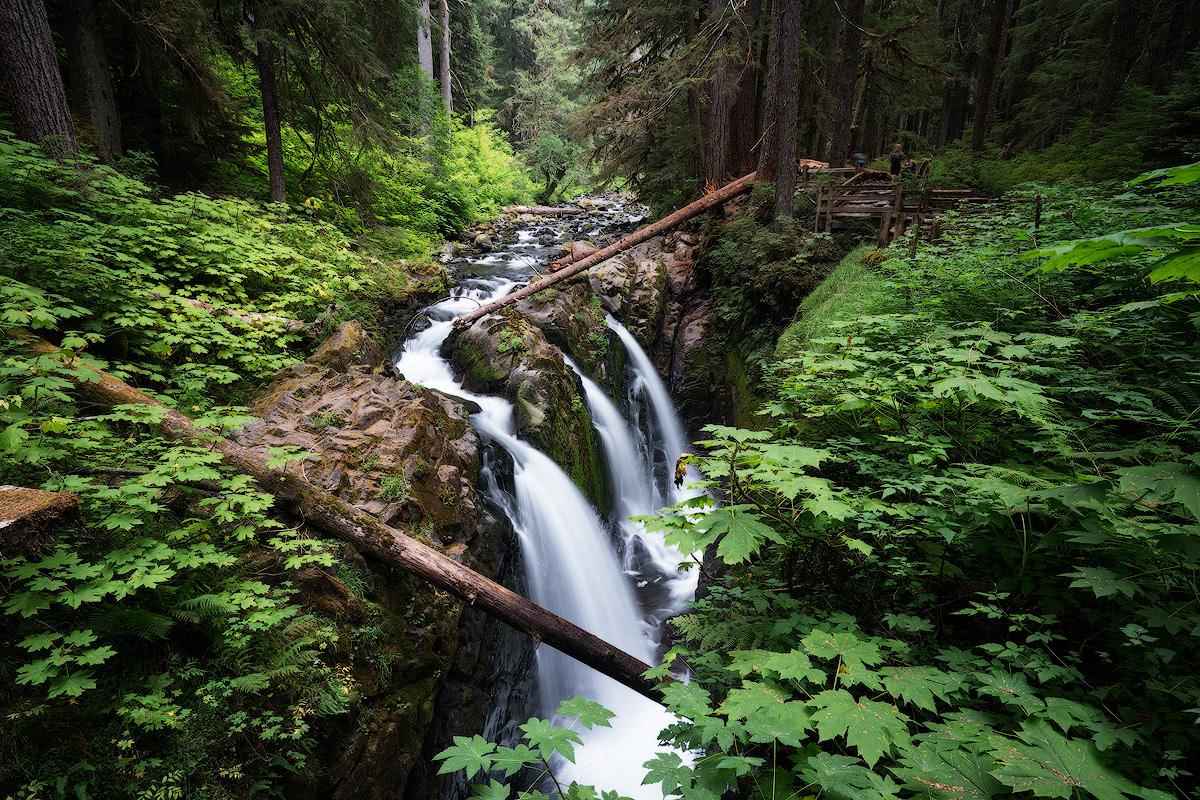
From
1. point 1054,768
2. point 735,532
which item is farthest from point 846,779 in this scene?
point 735,532

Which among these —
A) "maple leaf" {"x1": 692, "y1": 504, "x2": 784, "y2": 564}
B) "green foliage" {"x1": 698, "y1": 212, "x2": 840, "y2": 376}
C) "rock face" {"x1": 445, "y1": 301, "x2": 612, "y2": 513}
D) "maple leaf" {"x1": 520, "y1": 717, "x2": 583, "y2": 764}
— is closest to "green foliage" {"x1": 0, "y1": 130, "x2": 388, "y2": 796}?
"maple leaf" {"x1": 520, "y1": 717, "x2": 583, "y2": 764}

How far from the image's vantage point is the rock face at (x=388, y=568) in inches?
138

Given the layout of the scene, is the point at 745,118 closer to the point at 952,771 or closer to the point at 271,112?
the point at 271,112

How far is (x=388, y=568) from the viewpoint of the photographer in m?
4.12

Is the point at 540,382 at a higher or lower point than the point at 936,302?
lower

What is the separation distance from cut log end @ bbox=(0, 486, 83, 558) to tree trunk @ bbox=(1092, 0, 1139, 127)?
20.3 meters

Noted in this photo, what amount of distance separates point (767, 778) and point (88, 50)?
1100 centimetres

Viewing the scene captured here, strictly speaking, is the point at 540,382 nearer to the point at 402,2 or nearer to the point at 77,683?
the point at 77,683

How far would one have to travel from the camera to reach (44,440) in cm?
291

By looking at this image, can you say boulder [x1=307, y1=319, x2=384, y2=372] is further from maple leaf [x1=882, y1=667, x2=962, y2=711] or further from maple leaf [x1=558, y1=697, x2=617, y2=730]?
maple leaf [x1=882, y1=667, x2=962, y2=711]

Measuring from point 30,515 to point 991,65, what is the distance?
23223 mm

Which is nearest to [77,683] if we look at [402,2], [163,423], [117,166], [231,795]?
[231,795]

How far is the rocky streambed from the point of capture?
3582 millimetres

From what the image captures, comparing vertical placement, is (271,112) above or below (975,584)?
above
